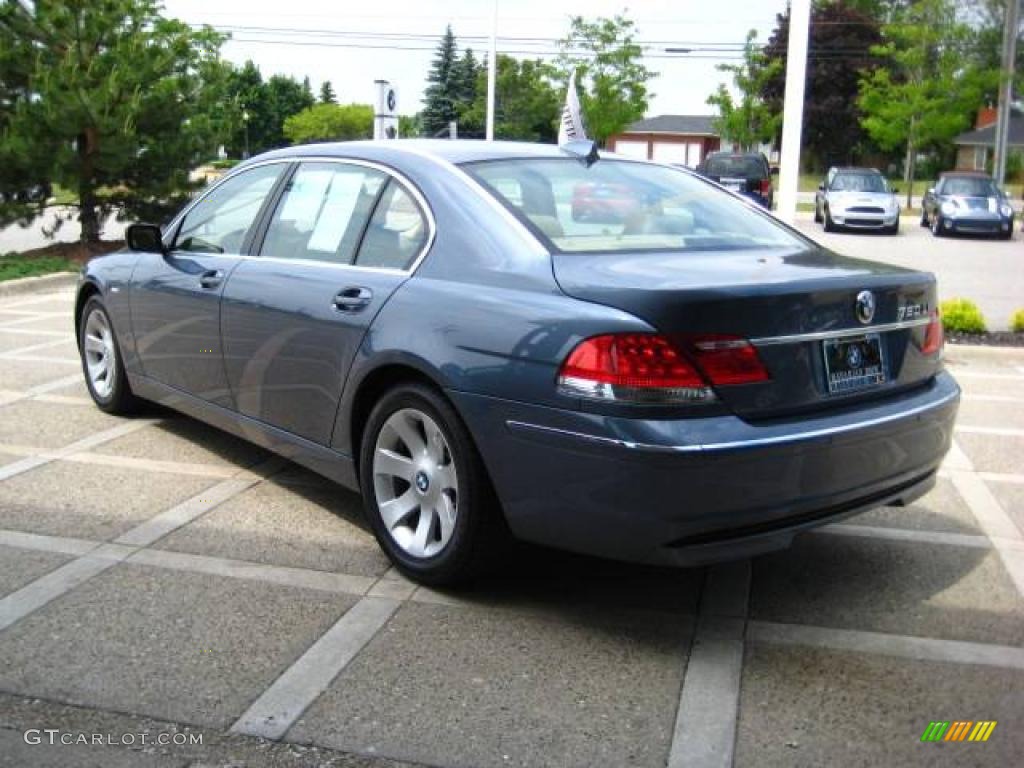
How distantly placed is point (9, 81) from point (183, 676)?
47.7 feet

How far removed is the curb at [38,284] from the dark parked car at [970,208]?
64.4ft

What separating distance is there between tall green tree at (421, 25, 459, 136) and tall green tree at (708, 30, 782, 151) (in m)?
27.9

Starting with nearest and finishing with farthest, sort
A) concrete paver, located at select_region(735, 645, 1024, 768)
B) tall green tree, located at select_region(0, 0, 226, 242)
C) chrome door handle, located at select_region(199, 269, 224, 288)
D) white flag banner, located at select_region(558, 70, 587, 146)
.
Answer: concrete paver, located at select_region(735, 645, 1024, 768), chrome door handle, located at select_region(199, 269, 224, 288), white flag banner, located at select_region(558, 70, 587, 146), tall green tree, located at select_region(0, 0, 226, 242)

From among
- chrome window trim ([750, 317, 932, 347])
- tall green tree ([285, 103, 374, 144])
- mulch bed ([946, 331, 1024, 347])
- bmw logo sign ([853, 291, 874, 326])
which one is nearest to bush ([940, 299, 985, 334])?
mulch bed ([946, 331, 1024, 347])

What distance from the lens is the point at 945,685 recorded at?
3.39 meters

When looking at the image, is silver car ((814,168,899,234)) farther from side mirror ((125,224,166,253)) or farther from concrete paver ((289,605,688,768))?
concrete paver ((289,605,688,768))

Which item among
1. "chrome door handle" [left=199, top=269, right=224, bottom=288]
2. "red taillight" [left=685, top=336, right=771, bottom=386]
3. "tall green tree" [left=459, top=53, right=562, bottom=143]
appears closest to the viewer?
"red taillight" [left=685, top=336, right=771, bottom=386]

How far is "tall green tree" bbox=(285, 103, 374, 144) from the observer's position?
84062mm

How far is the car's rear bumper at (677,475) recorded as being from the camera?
329 centimetres

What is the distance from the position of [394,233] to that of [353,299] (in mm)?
304

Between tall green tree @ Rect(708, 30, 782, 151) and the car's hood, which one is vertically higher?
tall green tree @ Rect(708, 30, 782, 151)

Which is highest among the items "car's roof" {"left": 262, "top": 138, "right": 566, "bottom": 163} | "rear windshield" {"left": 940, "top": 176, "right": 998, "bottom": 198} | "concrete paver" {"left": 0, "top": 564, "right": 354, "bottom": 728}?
"rear windshield" {"left": 940, "top": 176, "right": 998, "bottom": 198}

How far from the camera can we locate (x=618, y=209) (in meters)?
4.33

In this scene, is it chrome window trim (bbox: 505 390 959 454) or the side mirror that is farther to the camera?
the side mirror
